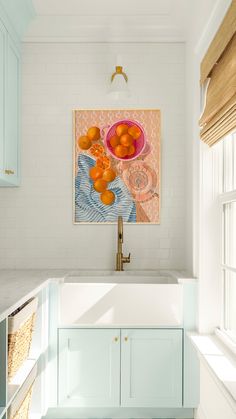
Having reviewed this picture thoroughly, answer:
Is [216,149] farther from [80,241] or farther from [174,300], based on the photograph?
[80,241]

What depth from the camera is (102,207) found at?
12.0ft

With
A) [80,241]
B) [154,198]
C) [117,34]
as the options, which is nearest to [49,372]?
[80,241]

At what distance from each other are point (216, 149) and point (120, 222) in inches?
38.7

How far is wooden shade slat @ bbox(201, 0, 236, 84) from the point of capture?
2.04 meters

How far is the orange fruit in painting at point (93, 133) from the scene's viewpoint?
3642 millimetres

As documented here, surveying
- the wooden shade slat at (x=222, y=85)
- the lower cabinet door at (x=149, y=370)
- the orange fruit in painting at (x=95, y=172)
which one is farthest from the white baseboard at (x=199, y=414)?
the orange fruit in painting at (x=95, y=172)

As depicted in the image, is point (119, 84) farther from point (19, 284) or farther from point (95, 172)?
point (19, 284)

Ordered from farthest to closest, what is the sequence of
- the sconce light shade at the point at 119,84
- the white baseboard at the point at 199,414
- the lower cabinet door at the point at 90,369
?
the sconce light shade at the point at 119,84 < the lower cabinet door at the point at 90,369 < the white baseboard at the point at 199,414

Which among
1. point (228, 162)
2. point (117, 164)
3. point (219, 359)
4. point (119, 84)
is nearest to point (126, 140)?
point (117, 164)

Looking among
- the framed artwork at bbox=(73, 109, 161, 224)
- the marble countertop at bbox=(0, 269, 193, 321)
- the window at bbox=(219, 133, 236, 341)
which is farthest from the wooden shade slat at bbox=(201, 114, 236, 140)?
the framed artwork at bbox=(73, 109, 161, 224)

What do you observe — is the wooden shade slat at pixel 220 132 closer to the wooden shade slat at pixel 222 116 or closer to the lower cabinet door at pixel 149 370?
the wooden shade slat at pixel 222 116

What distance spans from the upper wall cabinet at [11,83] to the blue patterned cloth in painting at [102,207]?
1.60 ft

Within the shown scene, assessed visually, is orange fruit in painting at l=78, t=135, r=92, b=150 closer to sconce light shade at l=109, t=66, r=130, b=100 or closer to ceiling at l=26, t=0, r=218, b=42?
sconce light shade at l=109, t=66, r=130, b=100

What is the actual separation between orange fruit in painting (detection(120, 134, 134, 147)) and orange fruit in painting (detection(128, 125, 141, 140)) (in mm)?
27
